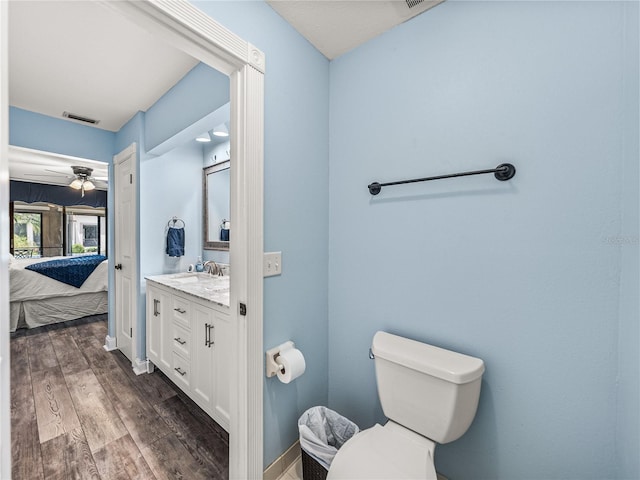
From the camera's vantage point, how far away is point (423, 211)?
1293 millimetres

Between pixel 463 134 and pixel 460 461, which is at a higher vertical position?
pixel 463 134

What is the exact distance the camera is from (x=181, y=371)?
1950mm

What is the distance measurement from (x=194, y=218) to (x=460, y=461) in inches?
109

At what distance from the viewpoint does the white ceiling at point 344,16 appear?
123 centimetres

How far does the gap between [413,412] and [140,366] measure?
2.35m

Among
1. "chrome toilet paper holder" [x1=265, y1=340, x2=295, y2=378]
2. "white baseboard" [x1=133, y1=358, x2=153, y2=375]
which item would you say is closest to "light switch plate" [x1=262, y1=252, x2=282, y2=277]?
"chrome toilet paper holder" [x1=265, y1=340, x2=295, y2=378]

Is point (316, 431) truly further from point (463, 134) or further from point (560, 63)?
point (560, 63)

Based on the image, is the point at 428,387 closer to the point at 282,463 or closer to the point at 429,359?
the point at 429,359

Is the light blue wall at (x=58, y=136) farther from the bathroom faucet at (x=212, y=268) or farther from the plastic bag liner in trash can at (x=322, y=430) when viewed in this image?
the plastic bag liner in trash can at (x=322, y=430)

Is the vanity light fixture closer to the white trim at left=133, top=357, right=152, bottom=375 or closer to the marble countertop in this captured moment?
the marble countertop

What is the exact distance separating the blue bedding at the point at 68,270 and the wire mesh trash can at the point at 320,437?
3997 mm

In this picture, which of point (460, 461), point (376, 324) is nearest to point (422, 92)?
point (376, 324)

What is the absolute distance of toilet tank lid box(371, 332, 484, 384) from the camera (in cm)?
103

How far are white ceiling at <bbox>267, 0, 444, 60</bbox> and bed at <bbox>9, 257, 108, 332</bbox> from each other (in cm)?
430
